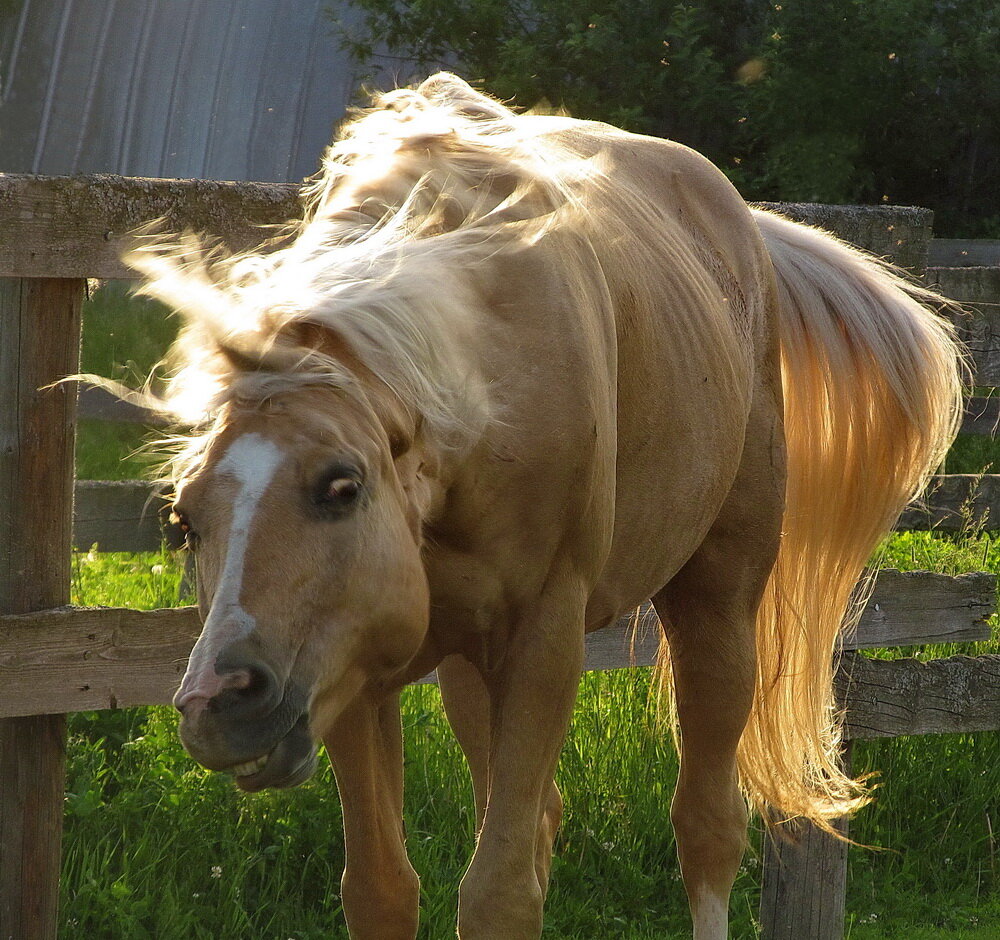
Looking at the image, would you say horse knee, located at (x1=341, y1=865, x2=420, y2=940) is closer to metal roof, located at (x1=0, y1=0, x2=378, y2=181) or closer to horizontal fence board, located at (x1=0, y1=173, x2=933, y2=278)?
horizontal fence board, located at (x1=0, y1=173, x2=933, y2=278)

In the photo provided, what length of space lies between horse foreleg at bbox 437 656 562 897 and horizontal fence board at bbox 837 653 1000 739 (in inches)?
53.2

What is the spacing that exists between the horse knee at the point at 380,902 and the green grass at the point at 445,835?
935 mm

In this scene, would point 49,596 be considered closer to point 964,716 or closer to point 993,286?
point 964,716

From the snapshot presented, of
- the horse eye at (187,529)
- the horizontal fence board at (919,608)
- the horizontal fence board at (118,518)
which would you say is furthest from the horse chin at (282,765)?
the horizontal fence board at (919,608)

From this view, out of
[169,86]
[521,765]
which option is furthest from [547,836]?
[169,86]

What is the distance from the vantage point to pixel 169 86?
37.2 ft

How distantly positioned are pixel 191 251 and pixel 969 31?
854 cm

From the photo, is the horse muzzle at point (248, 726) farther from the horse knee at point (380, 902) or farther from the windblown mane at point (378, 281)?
the horse knee at point (380, 902)

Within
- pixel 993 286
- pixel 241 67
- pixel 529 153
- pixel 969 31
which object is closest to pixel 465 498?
pixel 529 153

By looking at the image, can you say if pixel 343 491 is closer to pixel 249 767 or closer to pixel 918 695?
pixel 249 767

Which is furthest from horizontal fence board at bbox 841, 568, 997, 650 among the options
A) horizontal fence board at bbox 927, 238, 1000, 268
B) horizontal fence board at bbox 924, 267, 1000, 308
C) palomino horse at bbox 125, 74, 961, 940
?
horizontal fence board at bbox 927, 238, 1000, 268

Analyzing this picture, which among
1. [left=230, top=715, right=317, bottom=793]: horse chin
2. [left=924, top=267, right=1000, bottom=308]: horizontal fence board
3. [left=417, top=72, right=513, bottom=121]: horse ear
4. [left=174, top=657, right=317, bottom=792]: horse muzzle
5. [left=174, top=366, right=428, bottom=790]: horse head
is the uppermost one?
[left=417, top=72, right=513, bottom=121]: horse ear

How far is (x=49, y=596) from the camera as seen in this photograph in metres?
2.90

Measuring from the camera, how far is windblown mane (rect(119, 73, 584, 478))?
1849 millimetres
